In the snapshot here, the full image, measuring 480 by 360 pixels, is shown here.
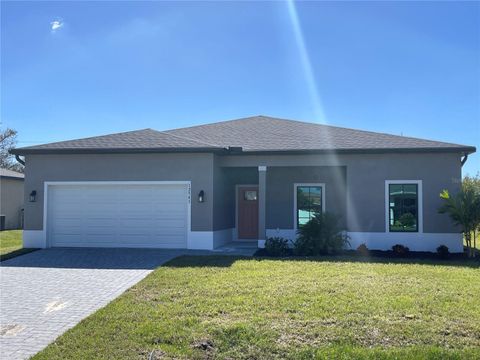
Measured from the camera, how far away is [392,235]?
14.5m

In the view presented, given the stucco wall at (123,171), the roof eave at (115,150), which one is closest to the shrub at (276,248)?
the stucco wall at (123,171)

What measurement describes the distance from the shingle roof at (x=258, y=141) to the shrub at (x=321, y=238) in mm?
2395

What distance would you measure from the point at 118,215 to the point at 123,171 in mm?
1507

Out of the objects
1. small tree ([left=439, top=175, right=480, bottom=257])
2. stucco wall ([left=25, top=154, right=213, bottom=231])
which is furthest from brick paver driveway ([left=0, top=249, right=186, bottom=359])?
small tree ([left=439, top=175, right=480, bottom=257])

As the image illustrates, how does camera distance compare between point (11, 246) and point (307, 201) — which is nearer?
point (11, 246)

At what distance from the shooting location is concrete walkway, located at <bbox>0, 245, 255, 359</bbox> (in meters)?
6.23

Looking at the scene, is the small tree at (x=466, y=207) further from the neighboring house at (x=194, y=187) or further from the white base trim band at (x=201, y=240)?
the white base trim band at (x=201, y=240)

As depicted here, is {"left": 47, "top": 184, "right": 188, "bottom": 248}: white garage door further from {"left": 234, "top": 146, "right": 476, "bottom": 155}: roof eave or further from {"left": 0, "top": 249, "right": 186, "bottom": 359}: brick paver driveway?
{"left": 234, "top": 146, "right": 476, "bottom": 155}: roof eave

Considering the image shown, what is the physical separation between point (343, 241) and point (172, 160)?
20.1 ft

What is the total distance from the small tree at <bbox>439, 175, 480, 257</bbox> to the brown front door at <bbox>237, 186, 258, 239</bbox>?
7151 millimetres

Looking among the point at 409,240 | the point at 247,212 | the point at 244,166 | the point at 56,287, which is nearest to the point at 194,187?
the point at 244,166

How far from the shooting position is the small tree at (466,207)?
13109 mm

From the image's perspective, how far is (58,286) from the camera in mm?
9211

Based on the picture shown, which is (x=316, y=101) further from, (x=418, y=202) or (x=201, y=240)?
(x=201, y=240)
